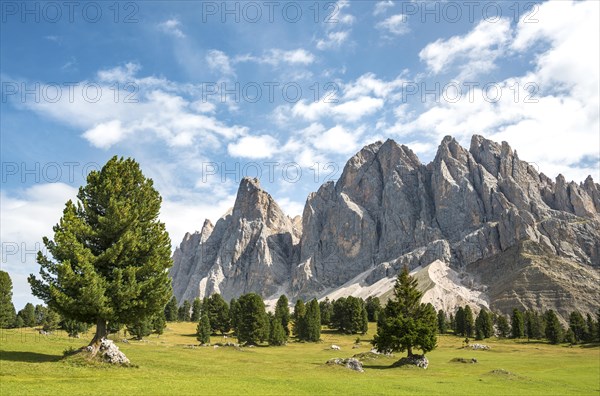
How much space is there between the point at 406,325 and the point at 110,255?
36082 mm

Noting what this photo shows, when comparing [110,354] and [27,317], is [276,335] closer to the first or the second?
[110,354]

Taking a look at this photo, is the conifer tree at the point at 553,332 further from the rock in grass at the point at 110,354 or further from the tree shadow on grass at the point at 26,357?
the tree shadow on grass at the point at 26,357

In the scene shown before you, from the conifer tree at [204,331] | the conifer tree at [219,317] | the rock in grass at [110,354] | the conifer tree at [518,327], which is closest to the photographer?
the rock in grass at [110,354]

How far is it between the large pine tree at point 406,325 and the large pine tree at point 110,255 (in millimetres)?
29610

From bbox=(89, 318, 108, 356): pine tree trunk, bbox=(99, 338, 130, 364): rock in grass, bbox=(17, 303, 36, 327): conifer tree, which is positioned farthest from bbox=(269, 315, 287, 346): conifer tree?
bbox=(17, 303, 36, 327): conifer tree

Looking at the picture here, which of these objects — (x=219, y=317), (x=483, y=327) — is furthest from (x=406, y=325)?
(x=483, y=327)

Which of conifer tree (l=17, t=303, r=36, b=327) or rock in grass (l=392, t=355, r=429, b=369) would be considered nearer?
rock in grass (l=392, t=355, r=429, b=369)

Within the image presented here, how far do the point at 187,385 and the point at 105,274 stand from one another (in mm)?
14113

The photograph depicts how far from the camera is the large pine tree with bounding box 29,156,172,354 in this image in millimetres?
33250

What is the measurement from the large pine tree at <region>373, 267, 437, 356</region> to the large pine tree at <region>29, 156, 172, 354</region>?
29610 mm

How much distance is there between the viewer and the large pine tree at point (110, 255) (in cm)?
3325

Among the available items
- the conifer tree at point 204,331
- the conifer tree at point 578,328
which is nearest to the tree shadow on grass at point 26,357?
the conifer tree at point 204,331

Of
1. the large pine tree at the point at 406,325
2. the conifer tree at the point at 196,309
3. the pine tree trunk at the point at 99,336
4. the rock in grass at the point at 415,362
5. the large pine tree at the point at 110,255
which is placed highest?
the large pine tree at the point at 110,255

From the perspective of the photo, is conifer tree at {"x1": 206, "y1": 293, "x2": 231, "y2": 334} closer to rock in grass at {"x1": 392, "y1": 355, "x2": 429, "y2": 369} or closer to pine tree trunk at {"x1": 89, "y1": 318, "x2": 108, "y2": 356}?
rock in grass at {"x1": 392, "y1": 355, "x2": 429, "y2": 369}
